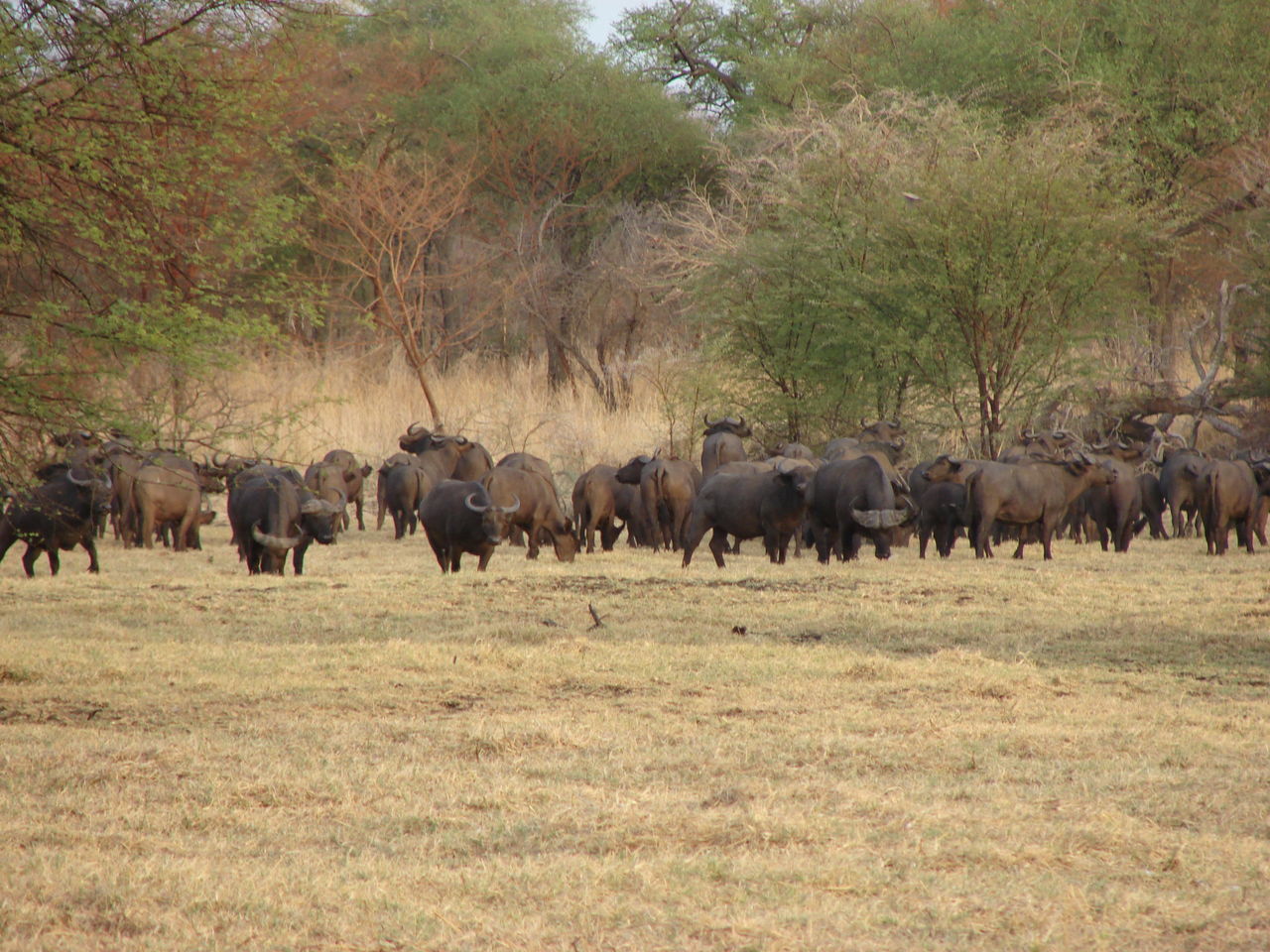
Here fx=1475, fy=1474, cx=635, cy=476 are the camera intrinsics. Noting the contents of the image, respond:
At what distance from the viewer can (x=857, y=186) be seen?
26672 millimetres

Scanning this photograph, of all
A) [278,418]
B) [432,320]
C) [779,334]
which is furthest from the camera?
[432,320]

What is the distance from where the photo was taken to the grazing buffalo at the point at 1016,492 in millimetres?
16125

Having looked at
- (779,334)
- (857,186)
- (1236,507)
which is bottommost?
(1236,507)

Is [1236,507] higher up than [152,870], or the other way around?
[1236,507]

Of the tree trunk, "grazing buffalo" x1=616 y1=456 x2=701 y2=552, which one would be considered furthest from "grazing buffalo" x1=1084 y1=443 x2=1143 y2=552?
the tree trunk

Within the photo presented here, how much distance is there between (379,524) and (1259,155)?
18615 millimetres

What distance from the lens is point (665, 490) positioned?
690 inches

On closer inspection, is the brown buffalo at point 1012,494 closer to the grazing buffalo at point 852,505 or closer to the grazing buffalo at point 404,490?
the grazing buffalo at point 852,505

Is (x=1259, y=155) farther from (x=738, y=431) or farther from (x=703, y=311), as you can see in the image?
(x=738, y=431)

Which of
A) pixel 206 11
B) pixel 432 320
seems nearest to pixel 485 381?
pixel 432 320

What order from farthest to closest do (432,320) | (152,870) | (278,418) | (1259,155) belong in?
(432,320) → (1259,155) → (278,418) → (152,870)

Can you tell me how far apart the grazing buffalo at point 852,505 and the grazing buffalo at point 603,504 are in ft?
9.76

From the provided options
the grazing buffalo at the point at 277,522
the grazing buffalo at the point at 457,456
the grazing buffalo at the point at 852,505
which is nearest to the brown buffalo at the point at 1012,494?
the grazing buffalo at the point at 852,505

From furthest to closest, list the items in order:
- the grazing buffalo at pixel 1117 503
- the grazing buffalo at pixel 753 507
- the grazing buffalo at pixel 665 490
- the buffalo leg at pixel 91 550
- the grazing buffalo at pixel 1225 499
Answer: the grazing buffalo at pixel 1117 503 → the grazing buffalo at pixel 665 490 → the grazing buffalo at pixel 1225 499 → the grazing buffalo at pixel 753 507 → the buffalo leg at pixel 91 550
